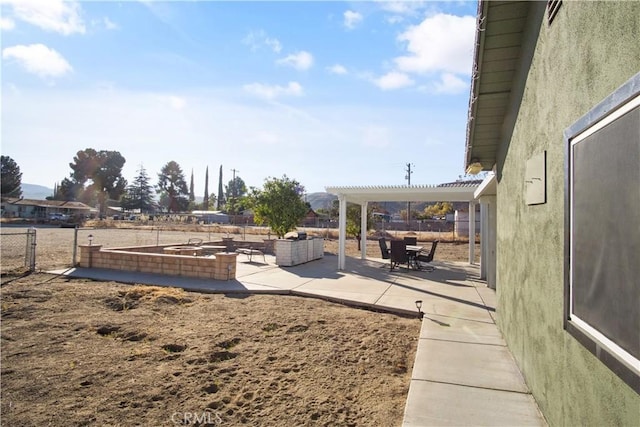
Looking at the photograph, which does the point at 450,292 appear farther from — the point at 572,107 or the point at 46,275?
the point at 46,275

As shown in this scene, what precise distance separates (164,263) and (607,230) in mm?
10219

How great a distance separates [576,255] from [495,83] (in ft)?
9.59

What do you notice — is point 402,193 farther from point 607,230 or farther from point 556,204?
point 607,230

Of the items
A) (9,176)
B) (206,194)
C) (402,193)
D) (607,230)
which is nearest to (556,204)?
(607,230)

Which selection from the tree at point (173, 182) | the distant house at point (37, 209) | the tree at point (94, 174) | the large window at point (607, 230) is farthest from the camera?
the tree at point (173, 182)

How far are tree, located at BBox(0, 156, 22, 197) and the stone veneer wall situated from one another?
70.5 m

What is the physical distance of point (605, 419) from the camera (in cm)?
191

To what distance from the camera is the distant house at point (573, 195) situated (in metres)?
1.68

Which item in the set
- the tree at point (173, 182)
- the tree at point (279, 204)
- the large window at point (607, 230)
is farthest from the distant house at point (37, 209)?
the large window at point (607, 230)

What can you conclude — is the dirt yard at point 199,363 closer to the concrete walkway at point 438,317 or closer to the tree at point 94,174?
the concrete walkway at point 438,317

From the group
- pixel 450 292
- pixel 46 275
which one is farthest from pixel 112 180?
pixel 450 292

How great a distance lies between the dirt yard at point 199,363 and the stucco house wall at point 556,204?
1320mm

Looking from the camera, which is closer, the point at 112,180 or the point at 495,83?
the point at 495,83

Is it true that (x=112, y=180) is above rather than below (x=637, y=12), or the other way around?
above
